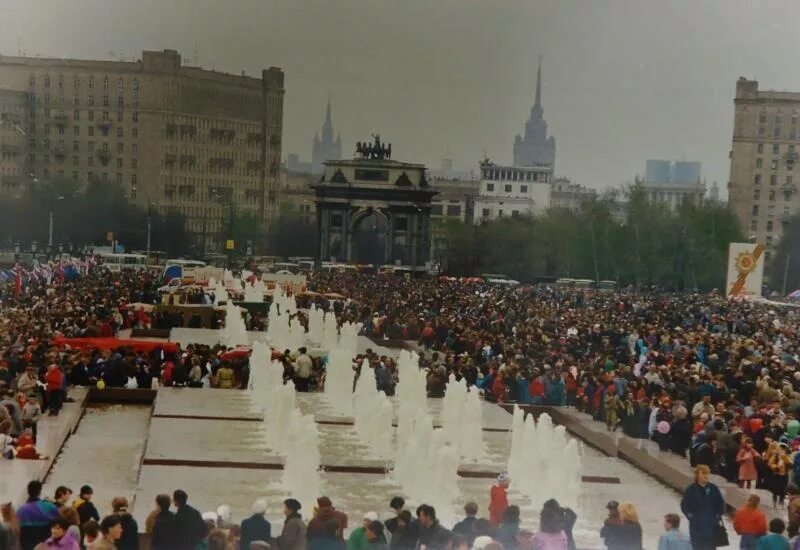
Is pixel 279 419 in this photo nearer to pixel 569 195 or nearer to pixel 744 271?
pixel 569 195

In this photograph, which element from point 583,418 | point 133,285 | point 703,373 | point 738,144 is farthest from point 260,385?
point 738,144

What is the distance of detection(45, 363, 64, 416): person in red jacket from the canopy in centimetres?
320

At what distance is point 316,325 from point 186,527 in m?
14.7

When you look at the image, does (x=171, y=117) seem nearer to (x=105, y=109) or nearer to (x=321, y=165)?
(x=105, y=109)

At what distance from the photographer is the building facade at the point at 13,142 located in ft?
76.5

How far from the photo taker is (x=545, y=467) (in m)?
12.4

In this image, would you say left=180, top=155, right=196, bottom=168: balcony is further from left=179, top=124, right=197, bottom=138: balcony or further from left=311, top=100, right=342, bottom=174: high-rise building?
left=311, top=100, right=342, bottom=174: high-rise building

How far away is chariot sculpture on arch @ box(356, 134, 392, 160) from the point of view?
23.6m

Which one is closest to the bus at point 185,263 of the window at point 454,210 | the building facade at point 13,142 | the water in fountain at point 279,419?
the building facade at point 13,142

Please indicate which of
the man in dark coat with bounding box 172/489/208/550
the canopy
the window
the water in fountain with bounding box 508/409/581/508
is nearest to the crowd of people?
the canopy

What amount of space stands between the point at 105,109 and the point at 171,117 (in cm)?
94

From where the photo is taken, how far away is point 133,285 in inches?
967

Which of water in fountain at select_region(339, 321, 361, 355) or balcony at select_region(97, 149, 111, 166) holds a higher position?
balcony at select_region(97, 149, 111, 166)

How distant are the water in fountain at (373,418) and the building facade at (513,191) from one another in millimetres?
7782
